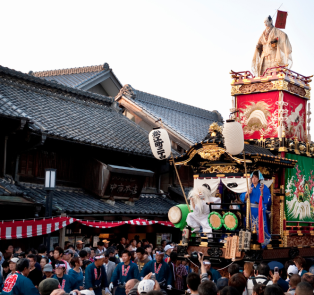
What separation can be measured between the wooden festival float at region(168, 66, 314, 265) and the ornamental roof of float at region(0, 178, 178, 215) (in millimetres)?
3876

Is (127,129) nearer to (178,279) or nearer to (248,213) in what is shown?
(248,213)

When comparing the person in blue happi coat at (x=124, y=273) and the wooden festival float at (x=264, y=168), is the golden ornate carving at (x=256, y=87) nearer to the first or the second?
the wooden festival float at (x=264, y=168)

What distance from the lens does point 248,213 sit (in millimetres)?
12656

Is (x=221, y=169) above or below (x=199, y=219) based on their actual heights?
above

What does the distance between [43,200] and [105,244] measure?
2663 mm

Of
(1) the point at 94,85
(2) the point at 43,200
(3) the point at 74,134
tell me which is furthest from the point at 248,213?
(1) the point at 94,85

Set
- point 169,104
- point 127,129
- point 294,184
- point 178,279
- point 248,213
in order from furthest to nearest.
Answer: point 169,104
point 127,129
point 294,184
point 248,213
point 178,279

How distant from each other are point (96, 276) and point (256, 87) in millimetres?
9219

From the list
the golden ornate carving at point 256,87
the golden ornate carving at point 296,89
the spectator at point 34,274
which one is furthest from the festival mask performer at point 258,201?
the spectator at point 34,274

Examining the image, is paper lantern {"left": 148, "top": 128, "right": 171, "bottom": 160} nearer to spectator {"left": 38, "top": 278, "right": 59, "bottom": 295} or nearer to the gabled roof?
spectator {"left": 38, "top": 278, "right": 59, "bottom": 295}

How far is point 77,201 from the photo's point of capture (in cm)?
1731

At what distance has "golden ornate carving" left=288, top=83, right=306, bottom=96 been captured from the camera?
1549cm

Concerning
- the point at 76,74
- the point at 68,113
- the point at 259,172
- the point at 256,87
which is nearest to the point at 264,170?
the point at 259,172

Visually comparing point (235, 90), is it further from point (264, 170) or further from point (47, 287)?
point (47, 287)
